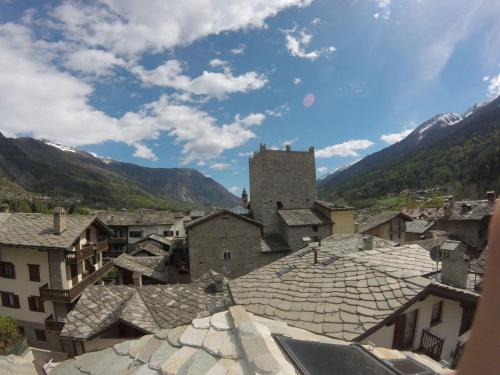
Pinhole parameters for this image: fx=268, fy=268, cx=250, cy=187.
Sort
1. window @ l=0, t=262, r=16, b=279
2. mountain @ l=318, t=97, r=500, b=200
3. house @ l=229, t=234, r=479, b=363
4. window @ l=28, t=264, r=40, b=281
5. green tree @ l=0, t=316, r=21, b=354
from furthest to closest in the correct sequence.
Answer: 1. mountain @ l=318, t=97, r=500, b=200
2. window @ l=0, t=262, r=16, b=279
3. window @ l=28, t=264, r=40, b=281
4. green tree @ l=0, t=316, r=21, b=354
5. house @ l=229, t=234, r=479, b=363

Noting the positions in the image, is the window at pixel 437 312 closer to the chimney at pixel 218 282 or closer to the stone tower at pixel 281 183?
the chimney at pixel 218 282

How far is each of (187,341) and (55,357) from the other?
1748 cm

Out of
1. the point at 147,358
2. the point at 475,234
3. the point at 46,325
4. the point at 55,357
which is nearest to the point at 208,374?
the point at 147,358

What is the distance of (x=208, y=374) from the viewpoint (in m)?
2.63

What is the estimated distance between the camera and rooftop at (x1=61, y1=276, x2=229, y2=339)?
43.6 ft

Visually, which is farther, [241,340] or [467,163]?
[467,163]

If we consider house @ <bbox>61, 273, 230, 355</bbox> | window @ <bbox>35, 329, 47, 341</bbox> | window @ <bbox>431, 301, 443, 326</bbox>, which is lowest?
window @ <bbox>35, 329, 47, 341</bbox>

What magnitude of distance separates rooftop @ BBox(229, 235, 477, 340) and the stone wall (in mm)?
15935

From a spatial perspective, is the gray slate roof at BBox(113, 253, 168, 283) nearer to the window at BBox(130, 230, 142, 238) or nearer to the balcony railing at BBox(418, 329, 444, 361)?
the balcony railing at BBox(418, 329, 444, 361)

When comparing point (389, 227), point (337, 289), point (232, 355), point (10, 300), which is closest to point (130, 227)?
point (10, 300)

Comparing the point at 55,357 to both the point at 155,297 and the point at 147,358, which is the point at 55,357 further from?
the point at 147,358

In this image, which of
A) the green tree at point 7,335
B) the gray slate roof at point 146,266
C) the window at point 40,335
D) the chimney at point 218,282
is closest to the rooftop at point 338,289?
the chimney at point 218,282

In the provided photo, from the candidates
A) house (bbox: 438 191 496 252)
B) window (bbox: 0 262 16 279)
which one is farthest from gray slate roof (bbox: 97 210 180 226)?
house (bbox: 438 191 496 252)

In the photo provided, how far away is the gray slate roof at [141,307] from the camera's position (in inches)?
523
